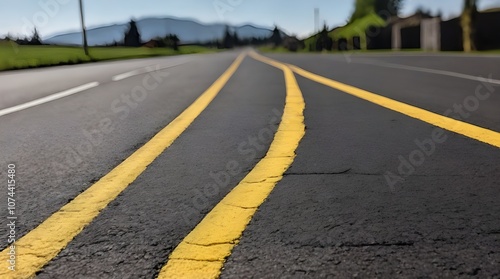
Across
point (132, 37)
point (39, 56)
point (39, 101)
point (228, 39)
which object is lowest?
point (39, 101)

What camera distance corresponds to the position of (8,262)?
1512 millimetres

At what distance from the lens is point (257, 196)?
214 cm

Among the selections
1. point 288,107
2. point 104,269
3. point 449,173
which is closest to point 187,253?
point 104,269

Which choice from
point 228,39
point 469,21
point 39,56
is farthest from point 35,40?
point 228,39

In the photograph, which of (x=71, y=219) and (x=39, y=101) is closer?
(x=71, y=219)

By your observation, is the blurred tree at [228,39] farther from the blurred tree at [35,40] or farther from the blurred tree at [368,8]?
the blurred tree at [35,40]

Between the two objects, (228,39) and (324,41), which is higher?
(228,39)

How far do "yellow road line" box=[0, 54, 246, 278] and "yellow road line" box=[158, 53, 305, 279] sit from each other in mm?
406

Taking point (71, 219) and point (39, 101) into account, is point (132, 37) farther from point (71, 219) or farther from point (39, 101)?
point (71, 219)

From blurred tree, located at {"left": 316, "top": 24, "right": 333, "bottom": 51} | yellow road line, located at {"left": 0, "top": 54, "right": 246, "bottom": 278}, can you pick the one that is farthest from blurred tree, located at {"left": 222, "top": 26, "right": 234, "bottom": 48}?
yellow road line, located at {"left": 0, "top": 54, "right": 246, "bottom": 278}

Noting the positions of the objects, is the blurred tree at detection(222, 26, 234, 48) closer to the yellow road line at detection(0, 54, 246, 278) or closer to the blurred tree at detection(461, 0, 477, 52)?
the blurred tree at detection(461, 0, 477, 52)

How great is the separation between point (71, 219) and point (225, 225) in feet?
1.97

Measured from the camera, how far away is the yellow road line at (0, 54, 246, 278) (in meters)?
1.52

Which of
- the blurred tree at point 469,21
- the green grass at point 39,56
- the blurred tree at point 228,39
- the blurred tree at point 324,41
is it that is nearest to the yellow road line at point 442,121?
the green grass at point 39,56
